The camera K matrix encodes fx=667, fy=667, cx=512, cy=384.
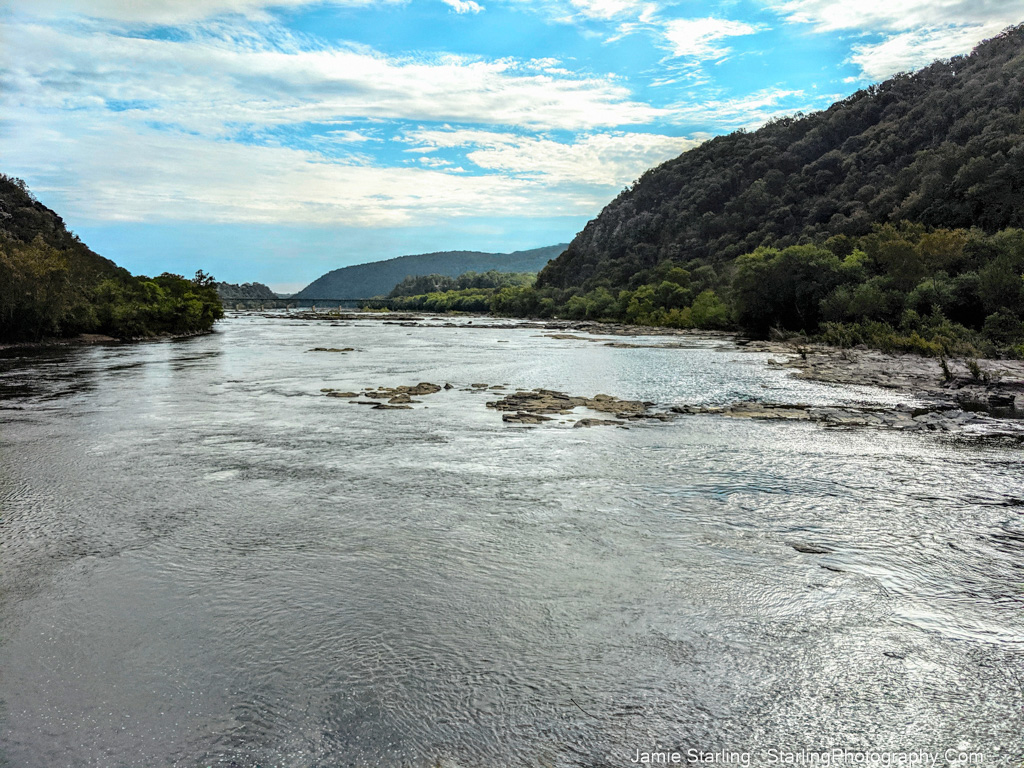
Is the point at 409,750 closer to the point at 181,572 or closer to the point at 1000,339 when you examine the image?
the point at 181,572

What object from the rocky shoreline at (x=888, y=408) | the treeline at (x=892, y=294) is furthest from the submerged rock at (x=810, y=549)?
the treeline at (x=892, y=294)

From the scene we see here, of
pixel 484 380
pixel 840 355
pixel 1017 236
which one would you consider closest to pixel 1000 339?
pixel 840 355

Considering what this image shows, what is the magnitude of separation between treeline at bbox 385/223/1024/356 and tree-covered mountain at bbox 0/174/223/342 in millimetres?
65833

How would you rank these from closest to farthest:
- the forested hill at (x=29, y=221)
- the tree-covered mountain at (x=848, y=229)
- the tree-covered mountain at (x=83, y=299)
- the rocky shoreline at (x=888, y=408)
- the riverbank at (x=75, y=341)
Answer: the rocky shoreline at (x=888, y=408), the tree-covered mountain at (x=848, y=229), the tree-covered mountain at (x=83, y=299), the riverbank at (x=75, y=341), the forested hill at (x=29, y=221)

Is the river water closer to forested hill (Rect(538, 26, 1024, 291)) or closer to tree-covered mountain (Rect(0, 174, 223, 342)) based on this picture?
tree-covered mountain (Rect(0, 174, 223, 342))

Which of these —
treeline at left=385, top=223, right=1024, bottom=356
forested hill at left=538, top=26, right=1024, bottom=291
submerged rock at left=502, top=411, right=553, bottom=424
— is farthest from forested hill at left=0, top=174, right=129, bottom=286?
forested hill at left=538, top=26, right=1024, bottom=291

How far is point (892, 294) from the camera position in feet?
182

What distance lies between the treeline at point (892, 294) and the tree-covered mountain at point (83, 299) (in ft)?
216

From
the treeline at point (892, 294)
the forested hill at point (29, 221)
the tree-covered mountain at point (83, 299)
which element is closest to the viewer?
the treeline at point (892, 294)

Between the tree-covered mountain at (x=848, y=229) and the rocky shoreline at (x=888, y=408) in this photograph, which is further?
the tree-covered mountain at (x=848, y=229)

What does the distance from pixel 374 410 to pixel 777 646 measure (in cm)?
2033

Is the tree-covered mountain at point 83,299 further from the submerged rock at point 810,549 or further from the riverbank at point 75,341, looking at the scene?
the submerged rock at point 810,549

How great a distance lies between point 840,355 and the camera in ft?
151

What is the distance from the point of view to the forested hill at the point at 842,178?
82.8m
